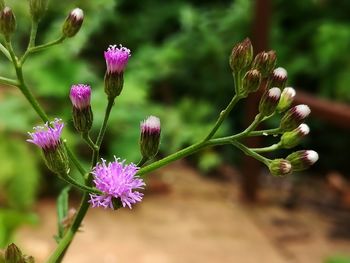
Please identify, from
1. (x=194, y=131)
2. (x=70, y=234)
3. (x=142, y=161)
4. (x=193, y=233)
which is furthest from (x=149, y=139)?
(x=194, y=131)

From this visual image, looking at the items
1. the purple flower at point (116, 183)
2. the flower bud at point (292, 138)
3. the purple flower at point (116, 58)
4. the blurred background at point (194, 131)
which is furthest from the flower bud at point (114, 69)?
the blurred background at point (194, 131)

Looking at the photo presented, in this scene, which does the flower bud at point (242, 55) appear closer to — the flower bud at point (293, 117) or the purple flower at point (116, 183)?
the flower bud at point (293, 117)

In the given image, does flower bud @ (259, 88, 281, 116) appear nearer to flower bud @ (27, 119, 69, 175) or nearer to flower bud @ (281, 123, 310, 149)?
flower bud @ (281, 123, 310, 149)

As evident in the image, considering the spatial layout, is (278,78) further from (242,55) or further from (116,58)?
(116,58)

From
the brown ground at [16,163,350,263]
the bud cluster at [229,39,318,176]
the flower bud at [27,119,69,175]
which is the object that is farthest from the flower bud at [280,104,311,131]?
the brown ground at [16,163,350,263]

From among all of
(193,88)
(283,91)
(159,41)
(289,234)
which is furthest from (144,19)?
(283,91)

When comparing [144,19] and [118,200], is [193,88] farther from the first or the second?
[118,200]

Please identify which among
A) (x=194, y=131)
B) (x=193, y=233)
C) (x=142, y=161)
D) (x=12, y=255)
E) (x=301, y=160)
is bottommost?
(x=12, y=255)
